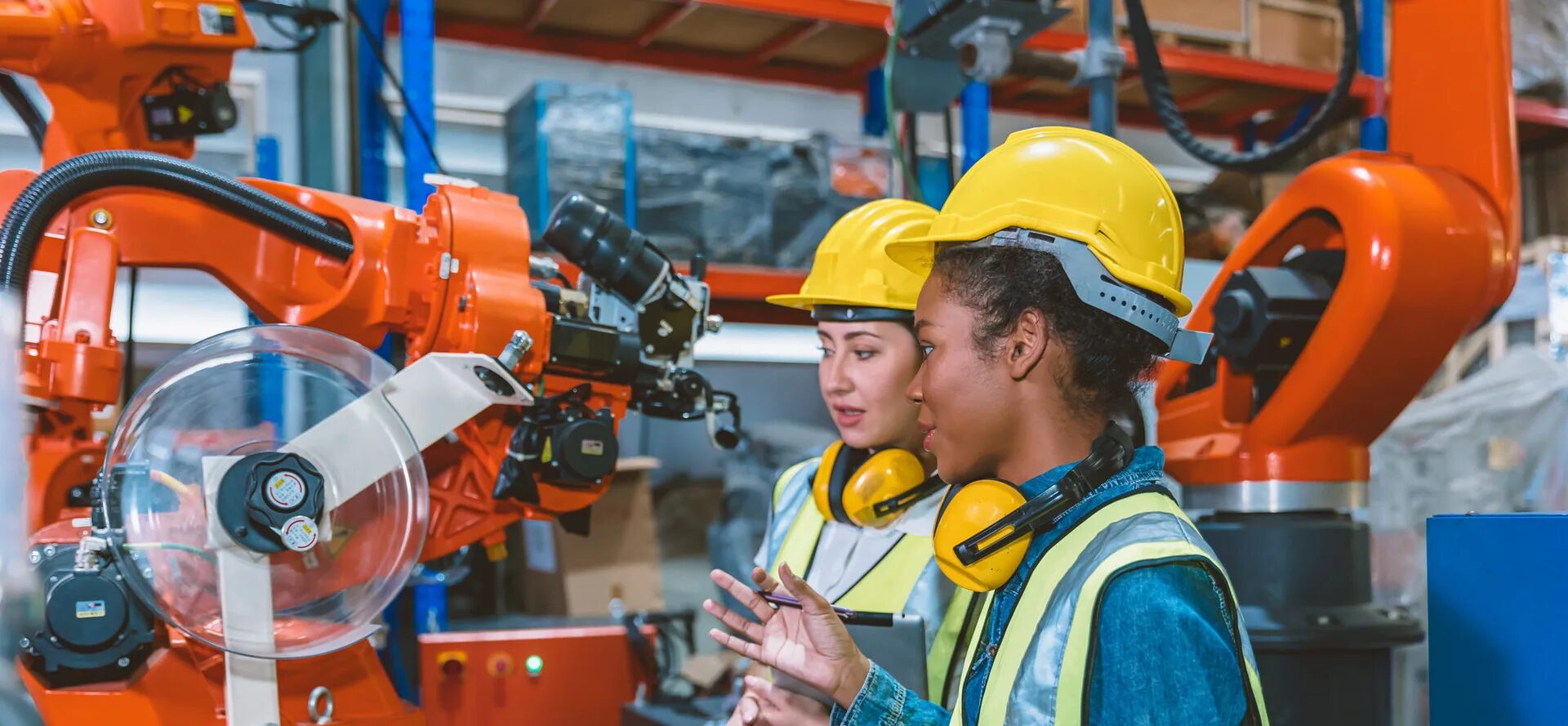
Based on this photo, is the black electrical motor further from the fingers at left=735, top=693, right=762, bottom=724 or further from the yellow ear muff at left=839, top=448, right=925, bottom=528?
the yellow ear muff at left=839, top=448, right=925, bottom=528

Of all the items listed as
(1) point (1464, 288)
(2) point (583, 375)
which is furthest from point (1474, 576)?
(2) point (583, 375)

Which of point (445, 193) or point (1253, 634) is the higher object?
point (445, 193)

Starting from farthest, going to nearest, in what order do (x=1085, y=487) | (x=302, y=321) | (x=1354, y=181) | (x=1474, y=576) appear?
(x=1354, y=181), (x=302, y=321), (x=1474, y=576), (x=1085, y=487)

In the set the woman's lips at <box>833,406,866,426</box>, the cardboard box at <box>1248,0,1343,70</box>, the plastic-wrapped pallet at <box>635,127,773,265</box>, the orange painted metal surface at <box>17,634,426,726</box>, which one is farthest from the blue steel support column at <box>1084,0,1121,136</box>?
the cardboard box at <box>1248,0,1343,70</box>

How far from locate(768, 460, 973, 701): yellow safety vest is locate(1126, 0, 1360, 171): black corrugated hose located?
3.93ft

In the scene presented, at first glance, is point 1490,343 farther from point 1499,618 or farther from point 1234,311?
point 1499,618

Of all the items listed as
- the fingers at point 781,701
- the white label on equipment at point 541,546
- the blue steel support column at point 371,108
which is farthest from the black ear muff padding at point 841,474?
the blue steel support column at point 371,108

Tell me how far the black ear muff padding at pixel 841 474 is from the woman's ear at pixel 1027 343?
2.50ft

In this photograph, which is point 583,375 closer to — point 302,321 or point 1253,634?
point 302,321

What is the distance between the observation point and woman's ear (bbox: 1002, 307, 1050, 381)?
127 centimetres

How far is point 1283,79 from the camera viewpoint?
4.95 meters

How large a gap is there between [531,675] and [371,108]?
2.16 m

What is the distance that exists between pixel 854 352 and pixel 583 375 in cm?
48

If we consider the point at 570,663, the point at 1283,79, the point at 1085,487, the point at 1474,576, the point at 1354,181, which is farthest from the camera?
the point at 1283,79
